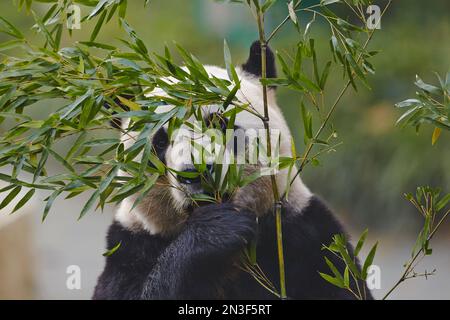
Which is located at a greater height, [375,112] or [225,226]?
[375,112]

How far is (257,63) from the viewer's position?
354 centimetres

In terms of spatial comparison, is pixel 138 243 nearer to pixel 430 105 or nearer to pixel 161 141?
pixel 161 141

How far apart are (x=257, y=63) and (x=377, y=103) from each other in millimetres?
3669

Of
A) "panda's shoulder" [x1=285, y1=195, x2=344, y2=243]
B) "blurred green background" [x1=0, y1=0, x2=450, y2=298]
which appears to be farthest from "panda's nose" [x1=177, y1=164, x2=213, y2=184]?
"blurred green background" [x1=0, y1=0, x2=450, y2=298]

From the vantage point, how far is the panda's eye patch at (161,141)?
3113mm

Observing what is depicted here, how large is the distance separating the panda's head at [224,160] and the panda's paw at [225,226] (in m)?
0.06

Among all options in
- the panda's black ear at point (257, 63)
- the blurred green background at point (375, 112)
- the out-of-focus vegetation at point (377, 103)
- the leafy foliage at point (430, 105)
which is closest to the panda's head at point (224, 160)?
the panda's black ear at point (257, 63)

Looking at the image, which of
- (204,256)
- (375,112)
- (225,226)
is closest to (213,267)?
(204,256)

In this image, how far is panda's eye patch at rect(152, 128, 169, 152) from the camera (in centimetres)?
311

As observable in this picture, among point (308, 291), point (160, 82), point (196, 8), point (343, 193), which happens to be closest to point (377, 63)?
point (343, 193)

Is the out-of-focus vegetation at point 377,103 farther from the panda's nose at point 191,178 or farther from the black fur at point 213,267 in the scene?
the panda's nose at point 191,178

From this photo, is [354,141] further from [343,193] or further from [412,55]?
[412,55]

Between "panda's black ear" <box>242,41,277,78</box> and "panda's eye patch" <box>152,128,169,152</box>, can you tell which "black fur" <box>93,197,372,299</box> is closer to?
"panda's eye patch" <box>152,128,169,152</box>

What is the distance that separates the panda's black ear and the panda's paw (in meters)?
0.86
